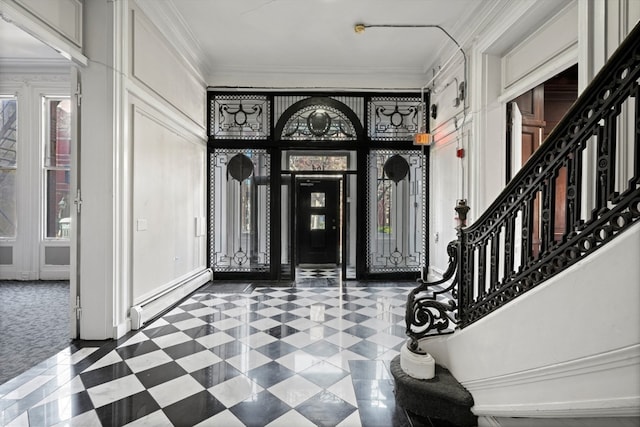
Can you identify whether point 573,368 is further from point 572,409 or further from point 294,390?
point 294,390

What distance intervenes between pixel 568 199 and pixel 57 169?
717 cm

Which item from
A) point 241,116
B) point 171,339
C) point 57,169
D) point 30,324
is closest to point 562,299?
point 171,339

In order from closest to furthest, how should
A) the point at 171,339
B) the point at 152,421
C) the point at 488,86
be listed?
the point at 152,421
the point at 171,339
the point at 488,86

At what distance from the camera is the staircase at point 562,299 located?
3.61 ft

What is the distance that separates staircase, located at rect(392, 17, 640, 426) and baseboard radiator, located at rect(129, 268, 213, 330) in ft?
9.07

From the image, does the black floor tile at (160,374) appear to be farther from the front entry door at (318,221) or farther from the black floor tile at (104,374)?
the front entry door at (318,221)

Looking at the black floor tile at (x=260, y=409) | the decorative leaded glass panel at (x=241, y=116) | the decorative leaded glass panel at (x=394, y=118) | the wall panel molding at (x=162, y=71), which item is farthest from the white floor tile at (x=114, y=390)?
the decorative leaded glass panel at (x=394, y=118)

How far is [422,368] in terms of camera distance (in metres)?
2.07

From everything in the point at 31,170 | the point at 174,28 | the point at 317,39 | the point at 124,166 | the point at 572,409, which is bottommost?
the point at 572,409

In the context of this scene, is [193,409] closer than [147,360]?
Yes

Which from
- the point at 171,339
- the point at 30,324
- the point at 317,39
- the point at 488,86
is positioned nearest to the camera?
the point at 171,339

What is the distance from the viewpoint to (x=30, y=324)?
342cm

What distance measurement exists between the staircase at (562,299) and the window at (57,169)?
20.8ft

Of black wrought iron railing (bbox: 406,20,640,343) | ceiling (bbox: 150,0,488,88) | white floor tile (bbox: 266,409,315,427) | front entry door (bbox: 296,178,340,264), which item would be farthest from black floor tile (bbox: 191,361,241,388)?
front entry door (bbox: 296,178,340,264)
